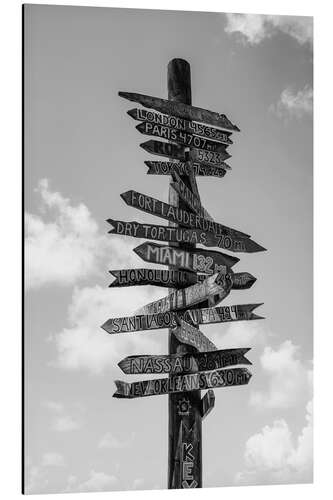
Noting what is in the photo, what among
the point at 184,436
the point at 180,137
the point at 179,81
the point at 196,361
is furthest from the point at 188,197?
the point at 184,436

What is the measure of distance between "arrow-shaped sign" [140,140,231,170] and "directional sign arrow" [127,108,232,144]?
117mm

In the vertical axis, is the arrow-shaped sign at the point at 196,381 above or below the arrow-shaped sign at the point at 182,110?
below

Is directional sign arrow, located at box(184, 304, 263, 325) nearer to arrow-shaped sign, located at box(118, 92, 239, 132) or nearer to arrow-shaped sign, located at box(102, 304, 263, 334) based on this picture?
arrow-shaped sign, located at box(102, 304, 263, 334)

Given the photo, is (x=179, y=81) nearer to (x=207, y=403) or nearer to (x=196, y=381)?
(x=196, y=381)

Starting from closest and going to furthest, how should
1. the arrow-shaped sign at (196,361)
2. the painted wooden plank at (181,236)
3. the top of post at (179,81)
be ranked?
the painted wooden plank at (181,236) → the arrow-shaped sign at (196,361) → the top of post at (179,81)

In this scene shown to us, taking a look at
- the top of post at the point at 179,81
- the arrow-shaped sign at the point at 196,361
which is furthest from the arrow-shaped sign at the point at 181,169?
the arrow-shaped sign at the point at 196,361

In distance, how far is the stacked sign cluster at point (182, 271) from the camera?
7.77 m

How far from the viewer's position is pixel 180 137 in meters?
8.03

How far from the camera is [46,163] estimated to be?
311 inches

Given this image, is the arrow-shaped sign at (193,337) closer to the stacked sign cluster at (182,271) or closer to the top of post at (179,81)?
the stacked sign cluster at (182,271)

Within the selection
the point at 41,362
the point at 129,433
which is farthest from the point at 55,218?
the point at 129,433

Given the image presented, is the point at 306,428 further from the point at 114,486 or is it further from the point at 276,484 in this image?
the point at 114,486
